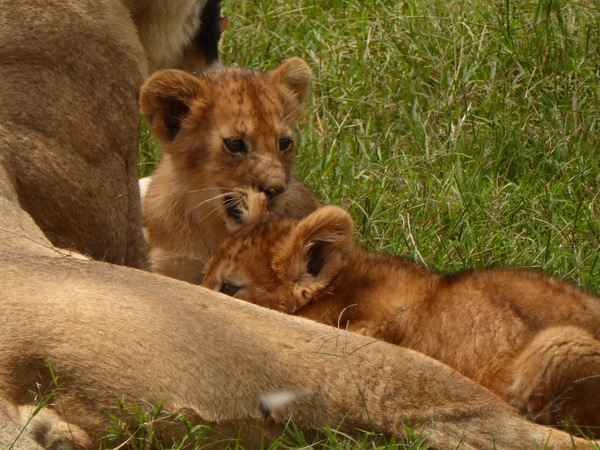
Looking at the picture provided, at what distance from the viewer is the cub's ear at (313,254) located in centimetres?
400

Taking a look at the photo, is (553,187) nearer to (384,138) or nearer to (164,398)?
(384,138)

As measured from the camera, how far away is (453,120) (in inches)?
245

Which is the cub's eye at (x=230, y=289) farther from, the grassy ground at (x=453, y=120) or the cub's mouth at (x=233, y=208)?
the grassy ground at (x=453, y=120)

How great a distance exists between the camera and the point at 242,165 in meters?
4.55

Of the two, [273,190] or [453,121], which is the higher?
[273,190]

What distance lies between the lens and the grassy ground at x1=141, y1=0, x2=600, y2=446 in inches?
209

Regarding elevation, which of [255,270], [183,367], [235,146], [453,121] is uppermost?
[183,367]

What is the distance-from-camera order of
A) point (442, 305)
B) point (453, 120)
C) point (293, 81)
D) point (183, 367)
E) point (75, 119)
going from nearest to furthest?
point (183, 367) < point (442, 305) < point (75, 119) < point (293, 81) < point (453, 120)

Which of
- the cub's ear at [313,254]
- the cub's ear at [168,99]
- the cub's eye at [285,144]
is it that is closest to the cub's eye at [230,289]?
the cub's ear at [313,254]

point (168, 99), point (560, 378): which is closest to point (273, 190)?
point (168, 99)

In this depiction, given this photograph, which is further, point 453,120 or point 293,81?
point 453,120

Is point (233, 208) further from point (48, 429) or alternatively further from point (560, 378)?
point (48, 429)

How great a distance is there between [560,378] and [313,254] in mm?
1003

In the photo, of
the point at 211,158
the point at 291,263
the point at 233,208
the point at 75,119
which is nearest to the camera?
the point at 291,263
